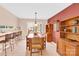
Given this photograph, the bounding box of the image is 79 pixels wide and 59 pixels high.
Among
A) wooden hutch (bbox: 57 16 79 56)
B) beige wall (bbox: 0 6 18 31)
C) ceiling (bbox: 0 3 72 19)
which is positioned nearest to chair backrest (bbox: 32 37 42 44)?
wooden hutch (bbox: 57 16 79 56)

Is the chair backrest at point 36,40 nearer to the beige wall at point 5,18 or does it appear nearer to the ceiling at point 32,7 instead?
the ceiling at point 32,7

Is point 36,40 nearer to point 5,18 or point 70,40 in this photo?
point 70,40

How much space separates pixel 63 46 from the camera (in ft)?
15.5

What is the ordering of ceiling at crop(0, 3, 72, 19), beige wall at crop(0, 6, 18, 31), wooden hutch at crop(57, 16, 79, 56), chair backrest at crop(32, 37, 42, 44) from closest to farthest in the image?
wooden hutch at crop(57, 16, 79, 56), ceiling at crop(0, 3, 72, 19), chair backrest at crop(32, 37, 42, 44), beige wall at crop(0, 6, 18, 31)

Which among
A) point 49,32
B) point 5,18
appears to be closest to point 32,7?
point 5,18

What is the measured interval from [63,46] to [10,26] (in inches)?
113

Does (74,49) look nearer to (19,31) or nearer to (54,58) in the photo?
(54,58)

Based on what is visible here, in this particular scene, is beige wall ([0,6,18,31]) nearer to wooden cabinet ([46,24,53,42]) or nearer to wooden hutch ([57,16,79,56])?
wooden hutch ([57,16,79,56])

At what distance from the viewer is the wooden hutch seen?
12.3ft

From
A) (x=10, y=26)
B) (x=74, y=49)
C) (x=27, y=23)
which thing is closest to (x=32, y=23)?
(x=27, y=23)

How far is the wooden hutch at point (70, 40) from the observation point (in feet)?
12.3

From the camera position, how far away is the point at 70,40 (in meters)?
5.00

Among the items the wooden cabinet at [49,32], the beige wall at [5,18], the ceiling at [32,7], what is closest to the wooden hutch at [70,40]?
the ceiling at [32,7]

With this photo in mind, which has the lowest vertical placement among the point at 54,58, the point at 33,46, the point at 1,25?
the point at 33,46
